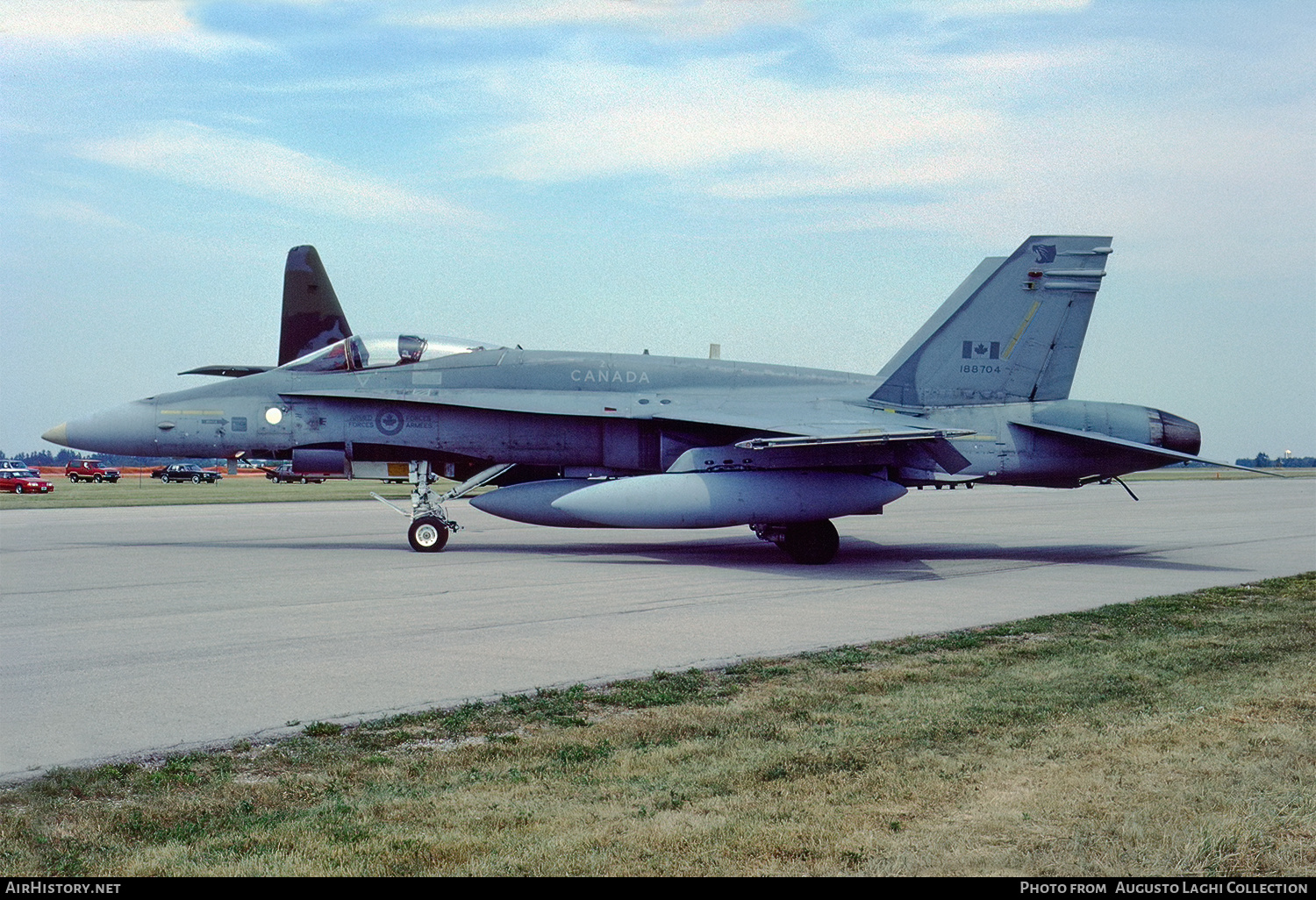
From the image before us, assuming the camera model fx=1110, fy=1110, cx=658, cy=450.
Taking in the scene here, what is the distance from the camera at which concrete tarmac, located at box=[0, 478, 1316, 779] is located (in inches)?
264

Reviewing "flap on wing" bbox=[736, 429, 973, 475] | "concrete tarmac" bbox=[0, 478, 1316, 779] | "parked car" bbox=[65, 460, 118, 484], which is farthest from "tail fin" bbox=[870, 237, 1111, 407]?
"parked car" bbox=[65, 460, 118, 484]

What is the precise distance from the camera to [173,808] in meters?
4.48

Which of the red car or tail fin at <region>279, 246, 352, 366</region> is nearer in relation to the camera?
tail fin at <region>279, 246, 352, 366</region>

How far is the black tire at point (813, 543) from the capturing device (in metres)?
15.8

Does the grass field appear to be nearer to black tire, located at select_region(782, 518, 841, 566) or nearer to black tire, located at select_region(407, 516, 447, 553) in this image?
black tire, located at select_region(782, 518, 841, 566)

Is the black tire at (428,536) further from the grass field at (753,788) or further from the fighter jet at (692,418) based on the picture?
the grass field at (753,788)

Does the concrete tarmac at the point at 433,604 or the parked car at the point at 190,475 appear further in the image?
the parked car at the point at 190,475

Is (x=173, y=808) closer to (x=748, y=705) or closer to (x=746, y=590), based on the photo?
(x=748, y=705)

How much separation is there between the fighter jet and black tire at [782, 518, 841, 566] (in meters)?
0.03

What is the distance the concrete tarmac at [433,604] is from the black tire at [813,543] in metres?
0.40

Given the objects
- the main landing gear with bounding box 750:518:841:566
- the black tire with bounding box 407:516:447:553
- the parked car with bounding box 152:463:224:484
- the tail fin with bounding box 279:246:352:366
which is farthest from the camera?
the parked car with bounding box 152:463:224:484

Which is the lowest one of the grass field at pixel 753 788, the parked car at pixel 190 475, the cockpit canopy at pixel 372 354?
the grass field at pixel 753 788

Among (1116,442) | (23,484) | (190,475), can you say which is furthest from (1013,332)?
(190,475)

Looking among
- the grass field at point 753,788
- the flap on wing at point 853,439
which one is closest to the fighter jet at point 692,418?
the flap on wing at point 853,439
